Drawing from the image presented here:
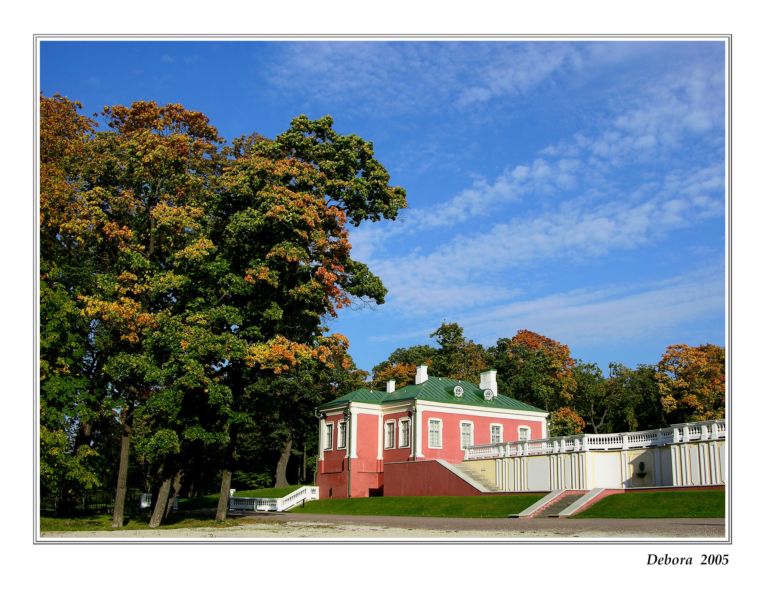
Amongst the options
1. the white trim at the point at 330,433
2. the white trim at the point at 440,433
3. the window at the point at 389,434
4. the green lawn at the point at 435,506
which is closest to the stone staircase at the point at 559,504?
the green lawn at the point at 435,506

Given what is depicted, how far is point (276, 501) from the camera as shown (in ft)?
132

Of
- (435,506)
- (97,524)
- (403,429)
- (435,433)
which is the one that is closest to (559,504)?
(435,506)

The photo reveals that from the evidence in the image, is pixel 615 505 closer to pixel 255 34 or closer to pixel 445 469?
pixel 445 469

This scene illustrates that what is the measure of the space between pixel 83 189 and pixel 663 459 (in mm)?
21585

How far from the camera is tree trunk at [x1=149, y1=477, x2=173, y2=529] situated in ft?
79.7

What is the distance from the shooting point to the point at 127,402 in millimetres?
25688

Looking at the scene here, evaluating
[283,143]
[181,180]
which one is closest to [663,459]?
[283,143]

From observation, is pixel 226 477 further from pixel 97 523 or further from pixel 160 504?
pixel 97 523

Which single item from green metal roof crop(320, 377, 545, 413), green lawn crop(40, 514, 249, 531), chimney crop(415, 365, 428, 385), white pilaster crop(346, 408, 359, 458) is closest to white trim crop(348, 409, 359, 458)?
white pilaster crop(346, 408, 359, 458)

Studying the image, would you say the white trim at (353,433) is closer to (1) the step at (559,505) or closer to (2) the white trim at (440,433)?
(2) the white trim at (440,433)

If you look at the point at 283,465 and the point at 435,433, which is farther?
the point at 283,465

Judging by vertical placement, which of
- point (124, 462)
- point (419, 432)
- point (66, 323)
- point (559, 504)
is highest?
point (66, 323)

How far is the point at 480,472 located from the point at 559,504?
9.69 metres

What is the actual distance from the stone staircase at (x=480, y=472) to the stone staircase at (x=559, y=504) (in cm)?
707
